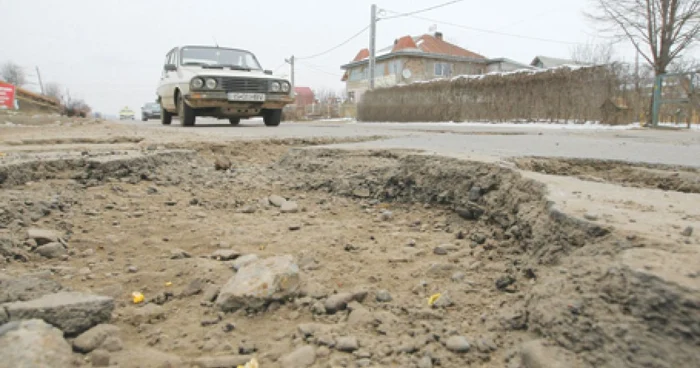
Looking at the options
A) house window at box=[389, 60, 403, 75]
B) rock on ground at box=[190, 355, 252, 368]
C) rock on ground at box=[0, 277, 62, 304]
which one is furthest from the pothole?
house window at box=[389, 60, 403, 75]

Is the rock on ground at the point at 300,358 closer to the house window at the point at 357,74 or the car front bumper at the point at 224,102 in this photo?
the car front bumper at the point at 224,102

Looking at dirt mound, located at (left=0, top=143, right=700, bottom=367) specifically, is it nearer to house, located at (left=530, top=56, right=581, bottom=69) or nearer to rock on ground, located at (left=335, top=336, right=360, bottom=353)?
rock on ground, located at (left=335, top=336, right=360, bottom=353)

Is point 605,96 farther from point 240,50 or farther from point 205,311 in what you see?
point 205,311

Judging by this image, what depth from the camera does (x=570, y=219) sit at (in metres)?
1.38

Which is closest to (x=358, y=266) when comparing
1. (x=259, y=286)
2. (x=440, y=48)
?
(x=259, y=286)

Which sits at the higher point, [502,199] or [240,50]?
[240,50]

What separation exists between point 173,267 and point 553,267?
1325mm

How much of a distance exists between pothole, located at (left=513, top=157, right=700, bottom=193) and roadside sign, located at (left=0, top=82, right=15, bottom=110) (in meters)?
29.2

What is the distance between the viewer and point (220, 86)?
24.6 feet

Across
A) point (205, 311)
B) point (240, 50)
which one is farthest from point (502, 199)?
point (240, 50)

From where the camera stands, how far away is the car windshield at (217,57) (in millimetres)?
8320

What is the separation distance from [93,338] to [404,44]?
41945mm

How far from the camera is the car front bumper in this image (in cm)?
740

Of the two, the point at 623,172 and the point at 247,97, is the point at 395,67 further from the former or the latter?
the point at 623,172
